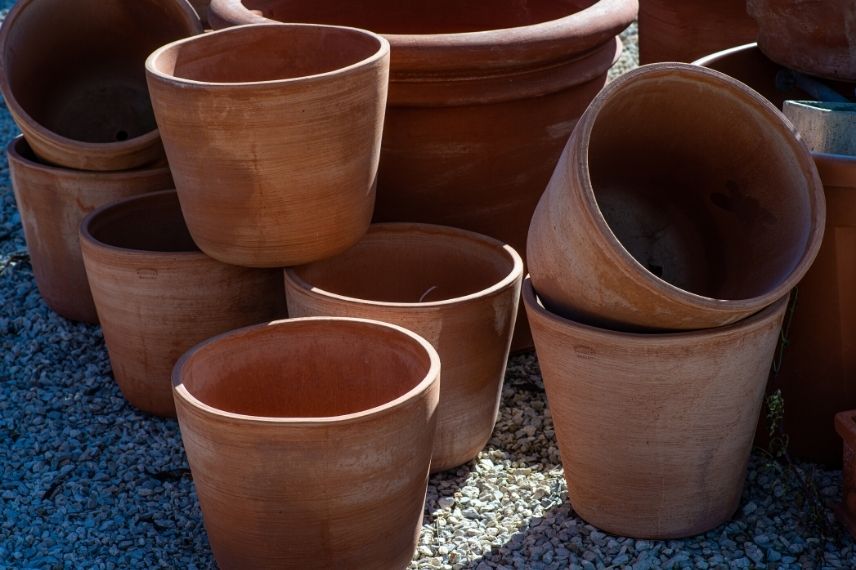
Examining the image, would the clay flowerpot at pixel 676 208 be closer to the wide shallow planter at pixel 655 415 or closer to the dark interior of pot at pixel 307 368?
the wide shallow planter at pixel 655 415

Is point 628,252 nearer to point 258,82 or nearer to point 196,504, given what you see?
point 258,82

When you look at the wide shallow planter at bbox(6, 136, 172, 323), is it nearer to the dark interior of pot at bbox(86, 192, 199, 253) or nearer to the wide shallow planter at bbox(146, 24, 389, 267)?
the dark interior of pot at bbox(86, 192, 199, 253)

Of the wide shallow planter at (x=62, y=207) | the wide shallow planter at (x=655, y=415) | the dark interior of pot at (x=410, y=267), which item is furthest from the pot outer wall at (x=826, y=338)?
the wide shallow planter at (x=62, y=207)

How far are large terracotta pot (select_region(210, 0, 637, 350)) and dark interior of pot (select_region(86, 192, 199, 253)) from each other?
64 centimetres

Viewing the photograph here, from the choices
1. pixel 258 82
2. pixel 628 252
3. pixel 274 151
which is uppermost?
pixel 258 82

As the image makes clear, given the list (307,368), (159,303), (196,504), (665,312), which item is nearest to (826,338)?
(665,312)

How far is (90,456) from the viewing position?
345cm

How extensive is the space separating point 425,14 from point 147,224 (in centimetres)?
145

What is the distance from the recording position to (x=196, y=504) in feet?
10.5

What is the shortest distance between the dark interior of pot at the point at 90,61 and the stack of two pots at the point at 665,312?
2035mm

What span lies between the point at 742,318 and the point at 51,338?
8.16 ft

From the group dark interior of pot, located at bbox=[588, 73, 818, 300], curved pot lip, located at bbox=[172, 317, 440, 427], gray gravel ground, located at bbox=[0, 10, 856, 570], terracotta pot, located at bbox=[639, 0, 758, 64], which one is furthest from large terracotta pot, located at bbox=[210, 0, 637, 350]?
terracotta pot, located at bbox=[639, 0, 758, 64]

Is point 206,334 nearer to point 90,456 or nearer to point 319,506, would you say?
point 90,456

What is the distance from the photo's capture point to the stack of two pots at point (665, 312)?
269 cm
